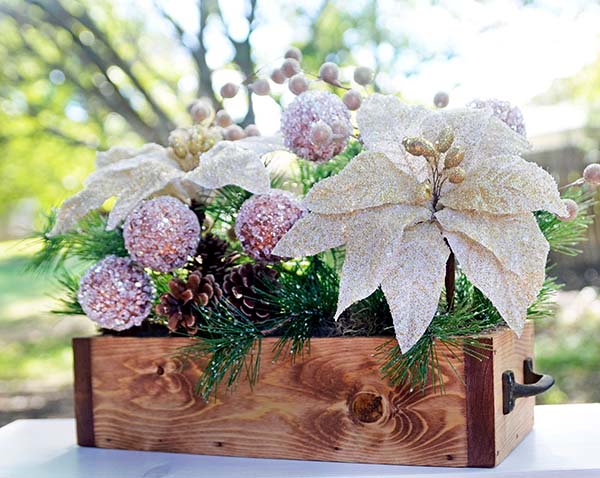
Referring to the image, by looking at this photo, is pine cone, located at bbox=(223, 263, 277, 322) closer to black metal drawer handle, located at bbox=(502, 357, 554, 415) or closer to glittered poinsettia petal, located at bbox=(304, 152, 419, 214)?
glittered poinsettia petal, located at bbox=(304, 152, 419, 214)

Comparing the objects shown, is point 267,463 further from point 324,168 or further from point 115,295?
point 324,168

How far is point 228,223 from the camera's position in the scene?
77 centimetres

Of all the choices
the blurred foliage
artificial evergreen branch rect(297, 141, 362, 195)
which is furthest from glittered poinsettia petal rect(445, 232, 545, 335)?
the blurred foliage

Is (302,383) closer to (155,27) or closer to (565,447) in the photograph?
(565,447)

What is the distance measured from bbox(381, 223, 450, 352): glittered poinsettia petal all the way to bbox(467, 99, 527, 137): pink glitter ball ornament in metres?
0.16

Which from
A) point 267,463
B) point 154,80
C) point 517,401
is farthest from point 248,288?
point 154,80

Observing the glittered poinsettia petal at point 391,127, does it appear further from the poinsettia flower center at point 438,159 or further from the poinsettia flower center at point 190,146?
the poinsettia flower center at point 190,146

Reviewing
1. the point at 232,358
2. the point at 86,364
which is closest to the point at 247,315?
the point at 232,358

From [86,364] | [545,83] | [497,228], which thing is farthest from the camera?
[545,83]

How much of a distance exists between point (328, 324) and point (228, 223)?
0.54ft

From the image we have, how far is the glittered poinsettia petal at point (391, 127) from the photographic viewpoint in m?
0.63

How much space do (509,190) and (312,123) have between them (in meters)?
0.20

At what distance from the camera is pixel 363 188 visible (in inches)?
24.1

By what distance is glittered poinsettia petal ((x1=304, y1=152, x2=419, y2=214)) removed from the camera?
611mm
